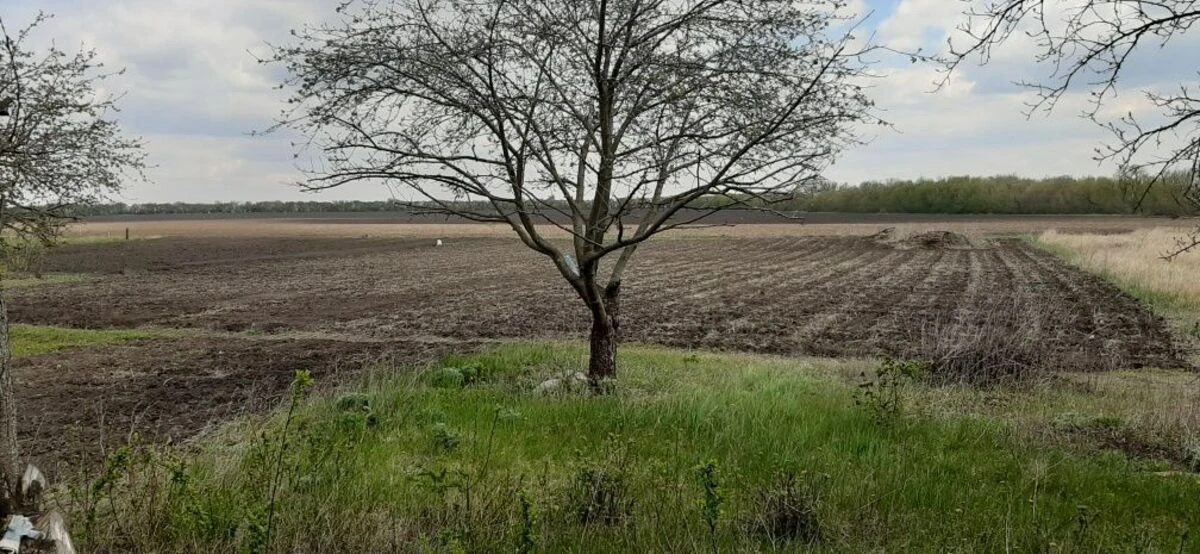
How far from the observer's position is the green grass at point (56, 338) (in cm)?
1486

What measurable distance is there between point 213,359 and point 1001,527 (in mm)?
12734

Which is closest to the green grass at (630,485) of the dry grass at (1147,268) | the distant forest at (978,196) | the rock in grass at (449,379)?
the rock in grass at (449,379)

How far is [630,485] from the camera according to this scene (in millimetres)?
5090

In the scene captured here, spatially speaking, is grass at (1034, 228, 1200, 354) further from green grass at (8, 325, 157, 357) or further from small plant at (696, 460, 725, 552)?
green grass at (8, 325, 157, 357)

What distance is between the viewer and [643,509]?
4.83m

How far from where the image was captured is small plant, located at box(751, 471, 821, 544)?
450 cm

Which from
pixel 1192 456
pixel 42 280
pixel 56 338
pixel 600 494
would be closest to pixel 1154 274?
pixel 1192 456

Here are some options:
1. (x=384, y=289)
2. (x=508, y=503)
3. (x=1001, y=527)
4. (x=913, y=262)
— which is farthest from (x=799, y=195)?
(x=913, y=262)

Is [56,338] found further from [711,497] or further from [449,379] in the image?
[711,497]

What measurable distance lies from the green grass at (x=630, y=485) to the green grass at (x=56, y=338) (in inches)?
366

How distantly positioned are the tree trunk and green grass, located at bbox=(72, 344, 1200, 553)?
1.20 ft

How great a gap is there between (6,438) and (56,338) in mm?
14247

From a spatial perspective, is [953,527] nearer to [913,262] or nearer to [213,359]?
[213,359]

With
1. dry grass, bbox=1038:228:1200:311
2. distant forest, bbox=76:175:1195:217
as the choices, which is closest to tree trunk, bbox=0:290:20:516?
dry grass, bbox=1038:228:1200:311
